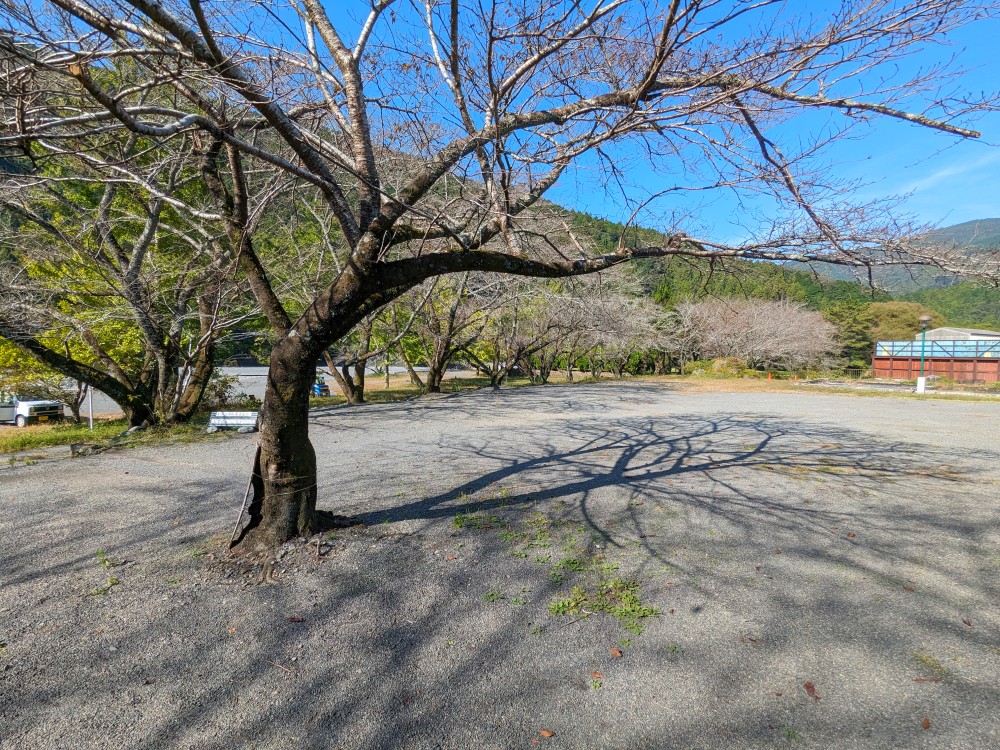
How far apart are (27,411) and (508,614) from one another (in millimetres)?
17705

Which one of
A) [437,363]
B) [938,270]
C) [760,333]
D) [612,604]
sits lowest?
[612,604]

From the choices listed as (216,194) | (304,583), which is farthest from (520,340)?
(304,583)

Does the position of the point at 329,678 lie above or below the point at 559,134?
below

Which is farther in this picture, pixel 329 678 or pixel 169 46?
pixel 169 46

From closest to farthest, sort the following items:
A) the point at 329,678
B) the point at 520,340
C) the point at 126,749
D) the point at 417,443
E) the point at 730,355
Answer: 1. the point at 126,749
2. the point at 329,678
3. the point at 417,443
4. the point at 520,340
5. the point at 730,355

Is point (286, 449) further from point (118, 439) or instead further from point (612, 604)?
point (118, 439)

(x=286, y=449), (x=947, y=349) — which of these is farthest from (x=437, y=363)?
(x=947, y=349)

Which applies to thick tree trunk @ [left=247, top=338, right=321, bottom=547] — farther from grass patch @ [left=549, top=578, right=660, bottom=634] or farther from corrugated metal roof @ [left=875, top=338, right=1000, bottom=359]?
corrugated metal roof @ [left=875, top=338, right=1000, bottom=359]

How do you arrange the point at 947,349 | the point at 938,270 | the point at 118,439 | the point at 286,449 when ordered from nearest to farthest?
the point at 938,270
the point at 286,449
the point at 118,439
the point at 947,349

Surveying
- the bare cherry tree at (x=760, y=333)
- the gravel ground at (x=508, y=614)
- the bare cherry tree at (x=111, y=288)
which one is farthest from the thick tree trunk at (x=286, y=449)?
the bare cherry tree at (x=760, y=333)

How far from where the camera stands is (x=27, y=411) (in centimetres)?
1453

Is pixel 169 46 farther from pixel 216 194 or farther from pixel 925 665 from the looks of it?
pixel 925 665

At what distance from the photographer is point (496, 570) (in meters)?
3.33

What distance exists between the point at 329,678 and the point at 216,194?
4.01 meters
